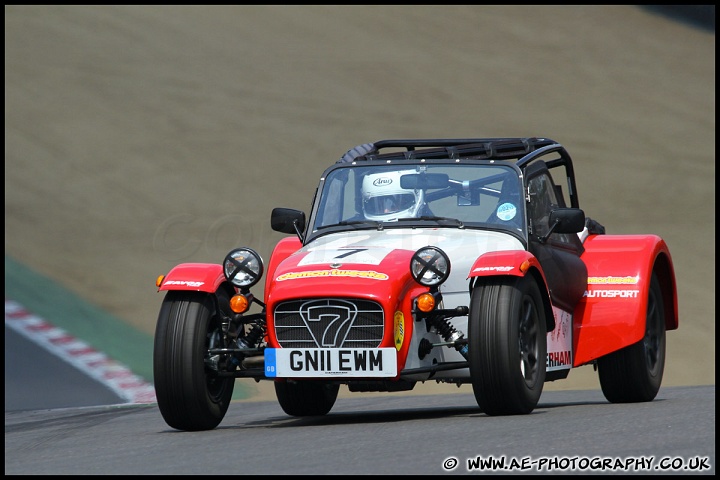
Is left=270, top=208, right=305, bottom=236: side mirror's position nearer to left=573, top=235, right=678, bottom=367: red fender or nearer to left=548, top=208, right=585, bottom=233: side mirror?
left=548, top=208, right=585, bottom=233: side mirror

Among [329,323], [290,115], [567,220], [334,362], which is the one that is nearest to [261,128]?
[290,115]

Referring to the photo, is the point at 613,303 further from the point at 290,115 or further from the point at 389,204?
the point at 290,115

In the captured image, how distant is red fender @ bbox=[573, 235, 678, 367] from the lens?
10062mm

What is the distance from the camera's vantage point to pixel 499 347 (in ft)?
27.1

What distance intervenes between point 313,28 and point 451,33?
361cm

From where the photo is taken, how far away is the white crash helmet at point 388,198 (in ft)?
32.0

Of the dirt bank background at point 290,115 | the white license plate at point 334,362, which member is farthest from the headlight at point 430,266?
the dirt bank background at point 290,115

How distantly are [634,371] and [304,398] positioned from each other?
97.6 inches

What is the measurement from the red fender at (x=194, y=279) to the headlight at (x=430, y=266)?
1.35m

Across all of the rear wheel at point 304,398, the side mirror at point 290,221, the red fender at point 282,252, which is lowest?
the rear wheel at point 304,398

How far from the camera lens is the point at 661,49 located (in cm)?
3553

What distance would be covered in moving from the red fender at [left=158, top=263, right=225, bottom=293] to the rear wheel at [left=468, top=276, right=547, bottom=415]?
66.7 inches

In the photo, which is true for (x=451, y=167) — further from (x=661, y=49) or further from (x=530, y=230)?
(x=661, y=49)

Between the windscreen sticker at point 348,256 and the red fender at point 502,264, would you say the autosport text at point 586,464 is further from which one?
the windscreen sticker at point 348,256
